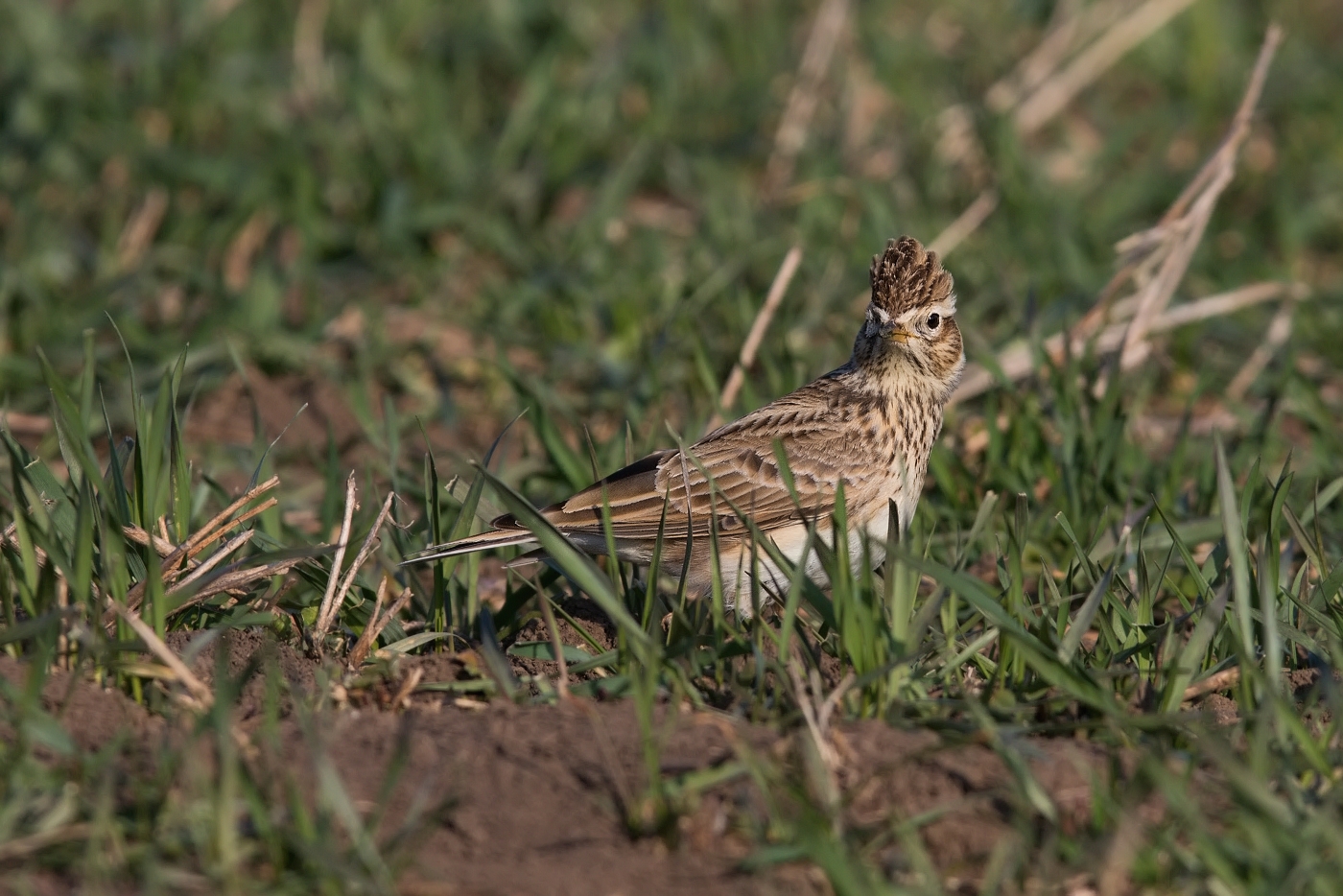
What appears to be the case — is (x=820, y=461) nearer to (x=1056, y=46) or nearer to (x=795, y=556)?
(x=795, y=556)

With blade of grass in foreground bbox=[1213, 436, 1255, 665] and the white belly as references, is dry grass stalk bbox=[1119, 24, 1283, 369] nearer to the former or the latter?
the white belly

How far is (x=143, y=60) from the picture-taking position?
31.2ft

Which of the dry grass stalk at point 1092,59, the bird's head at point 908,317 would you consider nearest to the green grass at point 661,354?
the dry grass stalk at point 1092,59

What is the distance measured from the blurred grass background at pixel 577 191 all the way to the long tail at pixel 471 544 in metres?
1.15

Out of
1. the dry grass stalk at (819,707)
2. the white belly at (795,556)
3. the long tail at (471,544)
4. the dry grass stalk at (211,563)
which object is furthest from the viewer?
the white belly at (795,556)

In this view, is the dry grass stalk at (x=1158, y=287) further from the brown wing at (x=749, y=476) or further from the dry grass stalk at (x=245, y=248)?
the dry grass stalk at (x=245, y=248)

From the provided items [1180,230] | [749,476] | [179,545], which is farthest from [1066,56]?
[179,545]

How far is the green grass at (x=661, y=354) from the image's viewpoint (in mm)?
3705

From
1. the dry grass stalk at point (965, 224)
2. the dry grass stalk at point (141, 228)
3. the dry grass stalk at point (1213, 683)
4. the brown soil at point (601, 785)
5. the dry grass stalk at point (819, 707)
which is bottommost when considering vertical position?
the dry grass stalk at point (1213, 683)

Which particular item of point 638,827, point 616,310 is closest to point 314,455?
point 616,310

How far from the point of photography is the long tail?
4684mm

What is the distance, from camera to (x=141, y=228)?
8.65 metres

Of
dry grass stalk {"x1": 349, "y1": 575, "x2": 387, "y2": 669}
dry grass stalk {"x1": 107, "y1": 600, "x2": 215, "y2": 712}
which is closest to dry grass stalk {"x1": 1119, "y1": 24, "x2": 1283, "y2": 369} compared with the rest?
dry grass stalk {"x1": 349, "y1": 575, "x2": 387, "y2": 669}

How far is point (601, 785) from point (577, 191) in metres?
6.07
